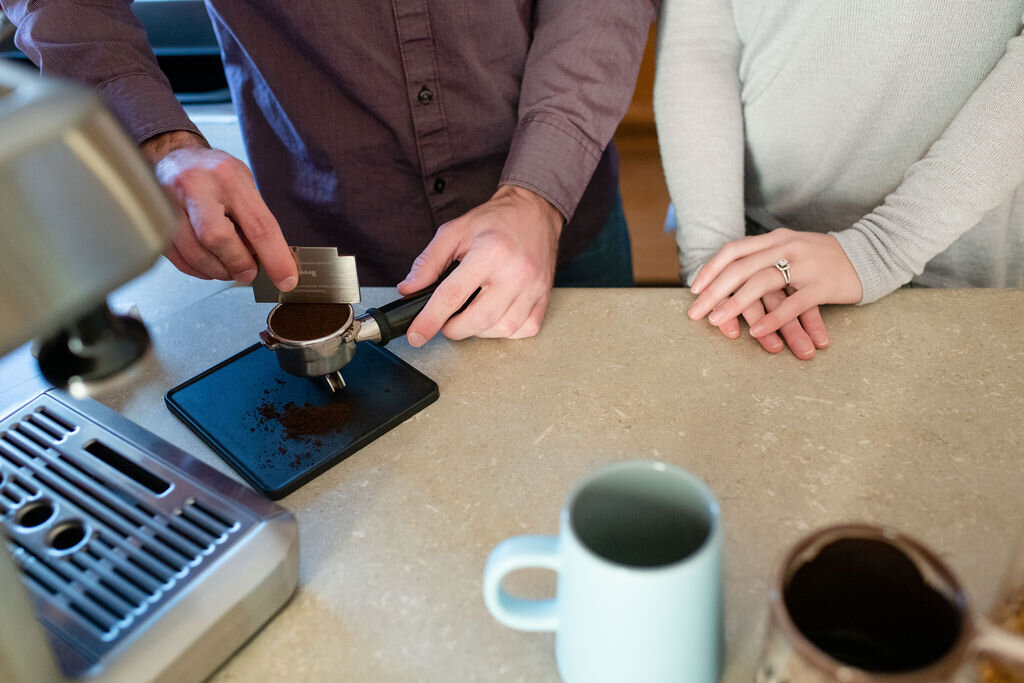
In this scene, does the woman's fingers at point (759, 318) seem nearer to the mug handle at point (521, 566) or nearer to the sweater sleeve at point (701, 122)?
the sweater sleeve at point (701, 122)

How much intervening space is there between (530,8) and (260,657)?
94 cm

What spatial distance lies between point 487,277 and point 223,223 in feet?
0.92

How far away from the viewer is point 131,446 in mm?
711

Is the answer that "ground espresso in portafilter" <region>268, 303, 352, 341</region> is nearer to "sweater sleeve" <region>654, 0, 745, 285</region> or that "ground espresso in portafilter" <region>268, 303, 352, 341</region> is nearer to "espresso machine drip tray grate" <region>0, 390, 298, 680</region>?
"espresso machine drip tray grate" <region>0, 390, 298, 680</region>

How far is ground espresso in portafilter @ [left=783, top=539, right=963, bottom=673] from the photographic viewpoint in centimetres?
44

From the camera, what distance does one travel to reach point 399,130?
3.88ft

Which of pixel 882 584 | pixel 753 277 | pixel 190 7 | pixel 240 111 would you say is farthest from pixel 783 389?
pixel 190 7

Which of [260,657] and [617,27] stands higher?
[617,27]

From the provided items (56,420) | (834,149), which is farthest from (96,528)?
(834,149)

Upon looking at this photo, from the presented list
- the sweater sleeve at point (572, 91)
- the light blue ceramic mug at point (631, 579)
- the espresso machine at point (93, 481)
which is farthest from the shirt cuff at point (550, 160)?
the light blue ceramic mug at point (631, 579)

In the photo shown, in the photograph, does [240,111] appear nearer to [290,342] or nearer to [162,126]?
[162,126]

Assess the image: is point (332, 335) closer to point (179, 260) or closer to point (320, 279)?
point (320, 279)

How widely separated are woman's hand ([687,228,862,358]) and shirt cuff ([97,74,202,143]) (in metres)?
0.67

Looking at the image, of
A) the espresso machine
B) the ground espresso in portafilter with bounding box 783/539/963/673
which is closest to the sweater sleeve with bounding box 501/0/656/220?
the espresso machine
